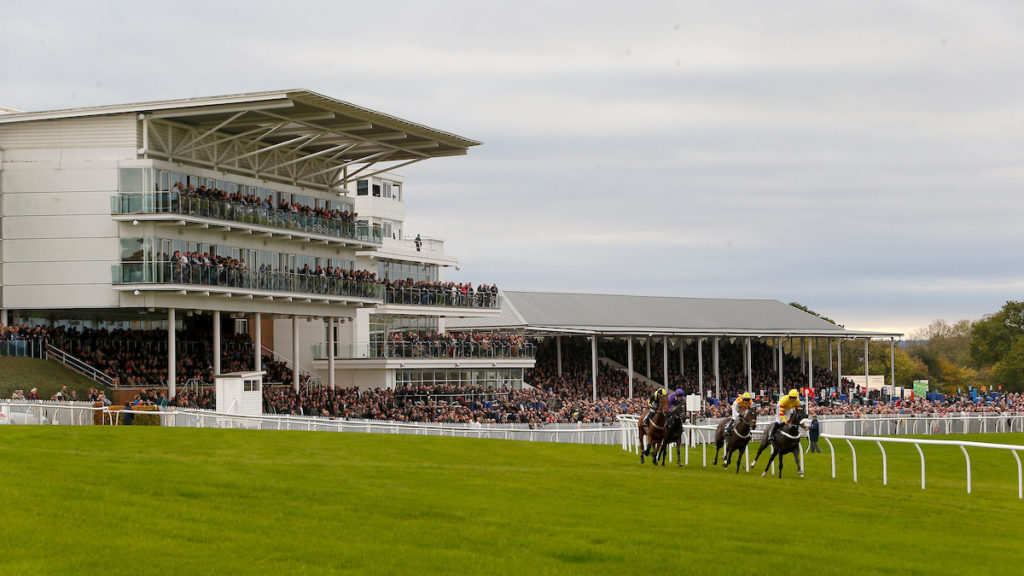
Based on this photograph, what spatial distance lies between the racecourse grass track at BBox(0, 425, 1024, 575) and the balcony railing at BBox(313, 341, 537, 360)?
86.0 ft

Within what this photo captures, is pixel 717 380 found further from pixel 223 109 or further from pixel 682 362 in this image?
pixel 223 109

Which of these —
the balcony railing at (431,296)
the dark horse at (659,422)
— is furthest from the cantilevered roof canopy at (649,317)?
the dark horse at (659,422)

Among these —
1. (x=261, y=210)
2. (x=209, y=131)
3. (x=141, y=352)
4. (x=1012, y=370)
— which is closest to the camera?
(x=209, y=131)

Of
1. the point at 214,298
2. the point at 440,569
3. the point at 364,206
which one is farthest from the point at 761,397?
the point at 440,569

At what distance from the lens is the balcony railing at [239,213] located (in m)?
35.4

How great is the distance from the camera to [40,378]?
31.8 metres

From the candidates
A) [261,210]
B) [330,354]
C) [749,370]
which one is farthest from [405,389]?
[749,370]

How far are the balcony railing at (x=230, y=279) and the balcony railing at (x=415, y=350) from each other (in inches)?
101

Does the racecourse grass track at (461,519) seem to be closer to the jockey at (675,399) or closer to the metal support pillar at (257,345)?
the jockey at (675,399)

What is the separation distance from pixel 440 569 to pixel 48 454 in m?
7.96

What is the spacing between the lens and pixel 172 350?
35.3 metres

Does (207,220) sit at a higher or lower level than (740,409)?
higher

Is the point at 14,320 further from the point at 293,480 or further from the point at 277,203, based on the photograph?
the point at 293,480

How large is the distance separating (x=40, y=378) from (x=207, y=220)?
6952 millimetres
